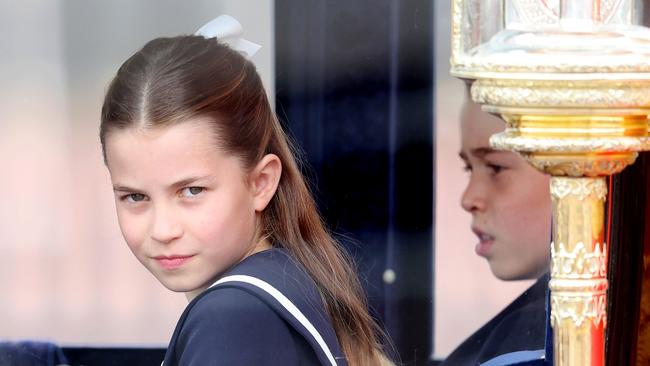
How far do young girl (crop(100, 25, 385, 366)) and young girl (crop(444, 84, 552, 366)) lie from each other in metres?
0.64

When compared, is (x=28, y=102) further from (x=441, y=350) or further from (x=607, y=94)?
(x=607, y=94)

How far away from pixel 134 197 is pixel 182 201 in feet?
0.24

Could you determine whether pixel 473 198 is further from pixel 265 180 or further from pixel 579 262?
pixel 579 262

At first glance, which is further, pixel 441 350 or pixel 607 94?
pixel 441 350

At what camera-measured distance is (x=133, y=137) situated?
4.85 feet

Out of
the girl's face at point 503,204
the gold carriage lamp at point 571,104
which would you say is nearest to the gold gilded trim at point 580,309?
the gold carriage lamp at point 571,104

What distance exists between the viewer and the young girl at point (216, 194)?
1419 mm

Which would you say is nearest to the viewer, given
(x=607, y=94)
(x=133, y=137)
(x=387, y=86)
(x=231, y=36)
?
(x=607, y=94)

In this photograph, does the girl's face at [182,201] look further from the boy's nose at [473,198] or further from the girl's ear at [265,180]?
the boy's nose at [473,198]

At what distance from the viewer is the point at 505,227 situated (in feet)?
7.18

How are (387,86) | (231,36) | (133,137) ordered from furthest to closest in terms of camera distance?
(387,86) → (231,36) → (133,137)

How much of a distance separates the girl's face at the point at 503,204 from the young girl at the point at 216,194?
25.2 inches

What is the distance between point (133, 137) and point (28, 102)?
78 cm

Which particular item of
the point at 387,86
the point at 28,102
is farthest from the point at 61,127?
the point at 387,86
